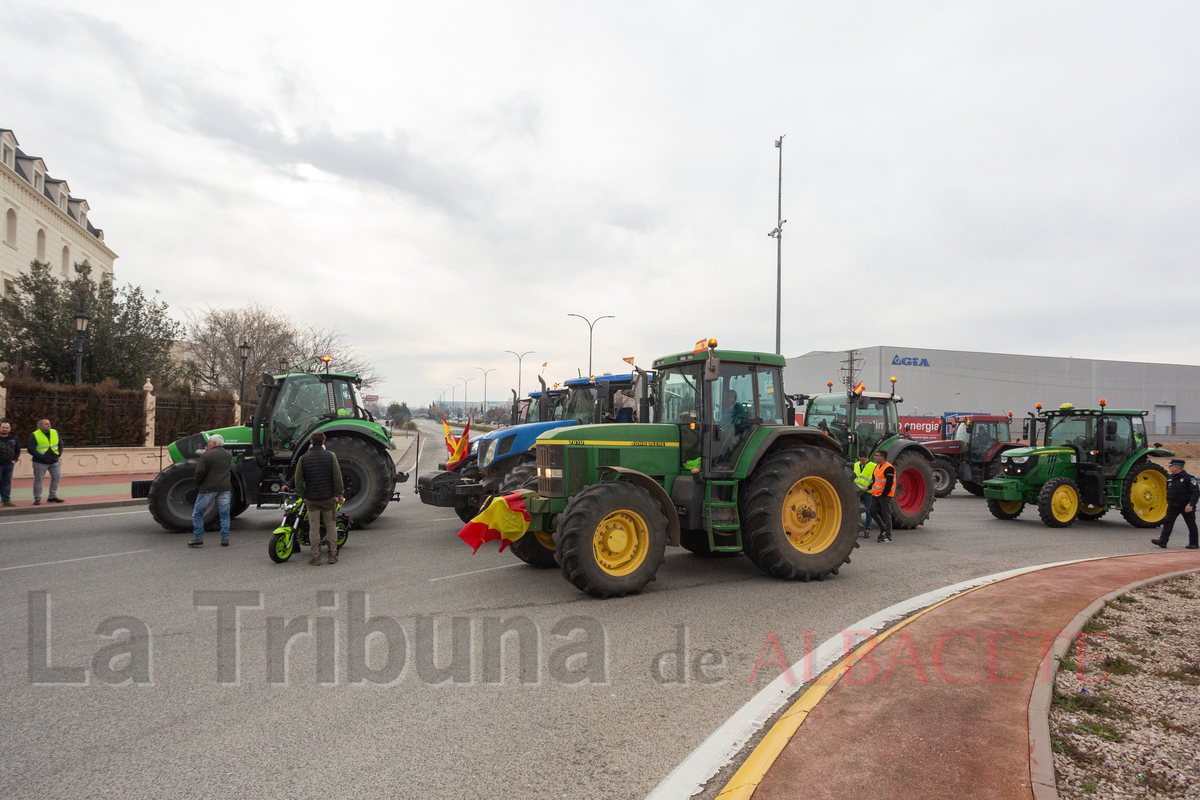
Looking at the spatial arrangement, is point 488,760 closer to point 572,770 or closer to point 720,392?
point 572,770

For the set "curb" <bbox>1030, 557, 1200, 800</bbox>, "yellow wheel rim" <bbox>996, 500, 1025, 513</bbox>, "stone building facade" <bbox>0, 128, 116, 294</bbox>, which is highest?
"stone building facade" <bbox>0, 128, 116, 294</bbox>

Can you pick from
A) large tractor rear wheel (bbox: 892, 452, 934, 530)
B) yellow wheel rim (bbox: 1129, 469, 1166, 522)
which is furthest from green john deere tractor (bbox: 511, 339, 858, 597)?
yellow wheel rim (bbox: 1129, 469, 1166, 522)

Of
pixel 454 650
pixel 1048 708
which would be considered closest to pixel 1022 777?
pixel 1048 708

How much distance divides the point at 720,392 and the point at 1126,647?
4245 mm

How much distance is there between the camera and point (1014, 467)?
14.2 m

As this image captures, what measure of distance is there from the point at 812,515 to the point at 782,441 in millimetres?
932

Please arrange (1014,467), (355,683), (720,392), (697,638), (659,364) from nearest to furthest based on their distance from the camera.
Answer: (355,683) → (697,638) → (720,392) → (659,364) → (1014,467)

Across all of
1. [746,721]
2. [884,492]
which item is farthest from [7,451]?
[884,492]

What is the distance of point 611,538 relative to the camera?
7.22 m

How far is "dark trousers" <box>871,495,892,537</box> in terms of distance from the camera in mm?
11445

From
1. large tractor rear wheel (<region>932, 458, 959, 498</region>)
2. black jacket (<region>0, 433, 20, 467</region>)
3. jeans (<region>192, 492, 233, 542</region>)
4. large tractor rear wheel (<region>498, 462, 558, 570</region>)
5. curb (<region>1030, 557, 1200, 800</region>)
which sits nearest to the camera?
curb (<region>1030, 557, 1200, 800</region>)

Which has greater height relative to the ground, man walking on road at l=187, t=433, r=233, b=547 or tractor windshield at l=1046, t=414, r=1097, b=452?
tractor windshield at l=1046, t=414, r=1097, b=452

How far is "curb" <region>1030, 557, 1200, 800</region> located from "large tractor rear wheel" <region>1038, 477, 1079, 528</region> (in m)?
7.30

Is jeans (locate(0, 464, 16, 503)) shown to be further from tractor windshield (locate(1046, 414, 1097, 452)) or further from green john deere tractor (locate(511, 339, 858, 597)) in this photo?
tractor windshield (locate(1046, 414, 1097, 452))
